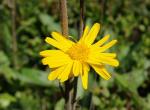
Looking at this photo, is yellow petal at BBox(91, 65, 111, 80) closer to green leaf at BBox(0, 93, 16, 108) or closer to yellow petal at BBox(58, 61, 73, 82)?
yellow petal at BBox(58, 61, 73, 82)

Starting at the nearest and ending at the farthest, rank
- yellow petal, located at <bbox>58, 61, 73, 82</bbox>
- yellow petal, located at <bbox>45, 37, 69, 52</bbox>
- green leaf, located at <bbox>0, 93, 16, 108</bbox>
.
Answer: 1. yellow petal, located at <bbox>58, 61, 73, 82</bbox>
2. yellow petal, located at <bbox>45, 37, 69, 52</bbox>
3. green leaf, located at <bbox>0, 93, 16, 108</bbox>

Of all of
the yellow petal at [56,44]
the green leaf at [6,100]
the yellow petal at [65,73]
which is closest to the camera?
the yellow petal at [65,73]

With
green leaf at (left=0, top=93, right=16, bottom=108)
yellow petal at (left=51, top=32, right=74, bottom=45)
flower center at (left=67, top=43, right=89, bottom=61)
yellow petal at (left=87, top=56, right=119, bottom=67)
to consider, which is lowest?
yellow petal at (left=87, top=56, right=119, bottom=67)

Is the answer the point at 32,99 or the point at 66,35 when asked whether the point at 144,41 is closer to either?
the point at 32,99

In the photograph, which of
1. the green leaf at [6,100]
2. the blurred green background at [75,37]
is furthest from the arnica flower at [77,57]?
the green leaf at [6,100]

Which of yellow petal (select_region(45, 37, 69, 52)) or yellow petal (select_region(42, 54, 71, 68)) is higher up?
yellow petal (select_region(45, 37, 69, 52))

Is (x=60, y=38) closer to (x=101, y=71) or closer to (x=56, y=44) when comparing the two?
(x=56, y=44)

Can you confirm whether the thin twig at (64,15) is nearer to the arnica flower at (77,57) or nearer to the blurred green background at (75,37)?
the arnica flower at (77,57)

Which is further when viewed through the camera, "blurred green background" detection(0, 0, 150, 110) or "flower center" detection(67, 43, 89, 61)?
"blurred green background" detection(0, 0, 150, 110)

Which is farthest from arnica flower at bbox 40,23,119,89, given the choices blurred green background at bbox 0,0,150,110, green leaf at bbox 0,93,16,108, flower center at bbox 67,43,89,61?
green leaf at bbox 0,93,16,108
